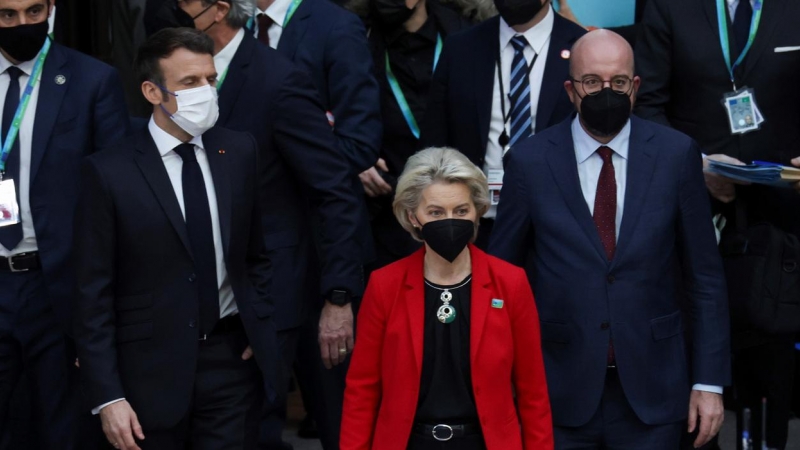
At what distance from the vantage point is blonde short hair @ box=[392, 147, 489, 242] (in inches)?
201

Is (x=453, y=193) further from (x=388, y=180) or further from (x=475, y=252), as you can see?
(x=388, y=180)

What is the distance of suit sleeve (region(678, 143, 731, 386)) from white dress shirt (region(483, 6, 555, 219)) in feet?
3.78

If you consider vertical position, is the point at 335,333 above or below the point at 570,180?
below

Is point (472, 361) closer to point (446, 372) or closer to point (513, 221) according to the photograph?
point (446, 372)

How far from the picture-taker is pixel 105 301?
5.20 metres

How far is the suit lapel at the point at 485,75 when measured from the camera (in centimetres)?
664

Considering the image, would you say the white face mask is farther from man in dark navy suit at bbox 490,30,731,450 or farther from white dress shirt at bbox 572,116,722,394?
white dress shirt at bbox 572,116,722,394

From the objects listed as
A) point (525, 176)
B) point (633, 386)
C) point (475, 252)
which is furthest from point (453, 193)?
point (633, 386)

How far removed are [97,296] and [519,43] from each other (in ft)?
7.82

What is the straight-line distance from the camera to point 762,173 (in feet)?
20.1

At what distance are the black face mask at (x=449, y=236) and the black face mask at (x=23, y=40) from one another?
1.84 m

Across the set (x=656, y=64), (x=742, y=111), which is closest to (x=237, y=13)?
(x=656, y=64)

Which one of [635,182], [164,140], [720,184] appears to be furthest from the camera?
[720,184]

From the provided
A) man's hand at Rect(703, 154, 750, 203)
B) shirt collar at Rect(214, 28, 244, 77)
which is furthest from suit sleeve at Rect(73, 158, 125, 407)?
man's hand at Rect(703, 154, 750, 203)
